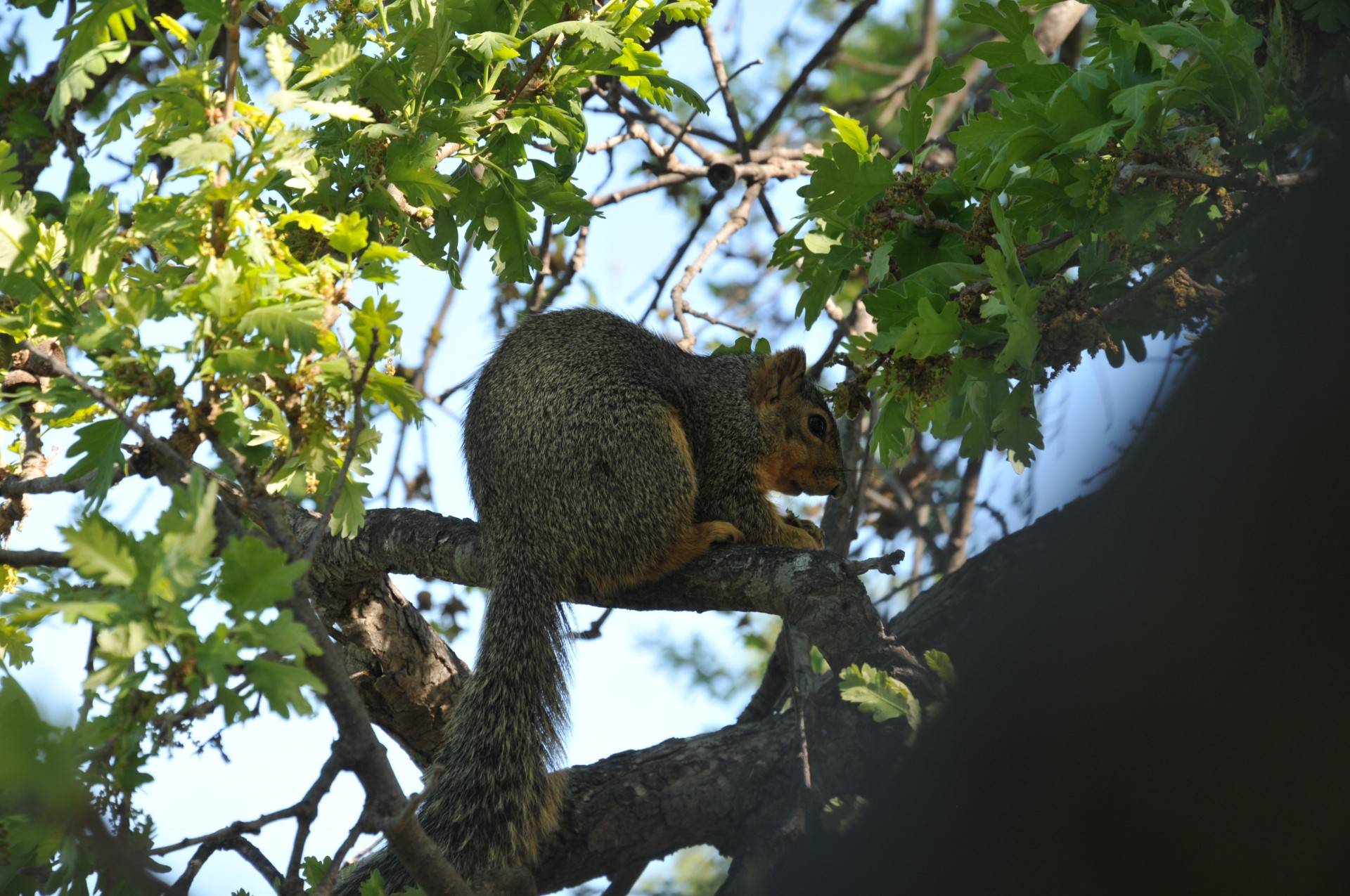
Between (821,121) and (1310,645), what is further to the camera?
(821,121)

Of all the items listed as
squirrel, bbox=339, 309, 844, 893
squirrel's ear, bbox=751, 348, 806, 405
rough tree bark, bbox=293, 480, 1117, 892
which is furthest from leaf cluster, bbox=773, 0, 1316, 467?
squirrel's ear, bbox=751, 348, 806, 405

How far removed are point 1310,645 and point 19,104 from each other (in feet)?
12.0

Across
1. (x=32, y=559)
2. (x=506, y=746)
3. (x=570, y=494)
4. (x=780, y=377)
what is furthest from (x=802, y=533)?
(x=32, y=559)

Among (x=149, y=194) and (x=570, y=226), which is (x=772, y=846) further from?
(x=149, y=194)

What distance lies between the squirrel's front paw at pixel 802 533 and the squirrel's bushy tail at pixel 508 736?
0.87 meters

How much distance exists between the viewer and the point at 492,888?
2.06 meters

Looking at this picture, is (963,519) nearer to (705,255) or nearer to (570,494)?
(705,255)

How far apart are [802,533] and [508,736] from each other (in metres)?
1.30

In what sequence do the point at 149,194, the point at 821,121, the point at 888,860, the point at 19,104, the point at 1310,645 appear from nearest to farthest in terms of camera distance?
1. the point at 1310,645
2. the point at 888,860
3. the point at 149,194
4. the point at 19,104
5. the point at 821,121

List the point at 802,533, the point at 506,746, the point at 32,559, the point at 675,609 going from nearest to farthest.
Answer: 1. the point at 32,559
2. the point at 506,746
3. the point at 675,609
4. the point at 802,533

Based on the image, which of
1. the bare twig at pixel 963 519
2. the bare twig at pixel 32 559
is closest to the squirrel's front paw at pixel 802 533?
the bare twig at pixel 963 519

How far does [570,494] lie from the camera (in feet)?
9.79


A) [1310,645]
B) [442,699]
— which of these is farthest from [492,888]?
[1310,645]

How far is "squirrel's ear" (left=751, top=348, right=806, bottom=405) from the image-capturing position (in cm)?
381
